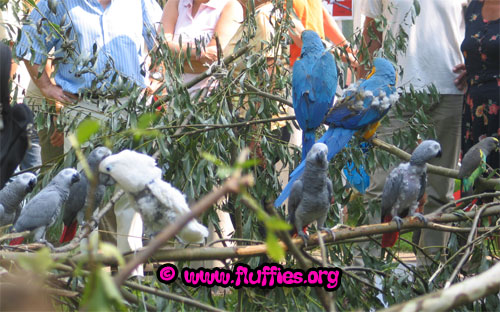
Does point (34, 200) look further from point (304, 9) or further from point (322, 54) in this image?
point (304, 9)

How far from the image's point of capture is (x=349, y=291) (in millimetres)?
2100

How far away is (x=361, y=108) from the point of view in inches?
89.0

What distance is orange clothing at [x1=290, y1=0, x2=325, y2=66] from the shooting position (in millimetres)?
2959

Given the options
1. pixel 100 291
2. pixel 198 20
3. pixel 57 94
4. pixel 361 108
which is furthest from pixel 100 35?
pixel 100 291

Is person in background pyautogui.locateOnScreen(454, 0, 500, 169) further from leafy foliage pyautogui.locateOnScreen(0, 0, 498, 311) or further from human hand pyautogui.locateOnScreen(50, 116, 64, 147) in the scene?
human hand pyautogui.locateOnScreen(50, 116, 64, 147)

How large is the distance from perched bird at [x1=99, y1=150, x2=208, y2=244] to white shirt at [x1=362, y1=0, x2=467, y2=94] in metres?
1.86

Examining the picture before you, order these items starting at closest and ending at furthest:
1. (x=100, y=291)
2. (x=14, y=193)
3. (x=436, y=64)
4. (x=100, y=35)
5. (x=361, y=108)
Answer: (x=100, y=291), (x=14, y=193), (x=361, y=108), (x=100, y=35), (x=436, y=64)

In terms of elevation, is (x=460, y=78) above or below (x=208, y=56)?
below

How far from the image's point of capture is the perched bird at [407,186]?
2023mm

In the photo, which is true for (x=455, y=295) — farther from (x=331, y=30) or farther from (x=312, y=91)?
(x=331, y=30)

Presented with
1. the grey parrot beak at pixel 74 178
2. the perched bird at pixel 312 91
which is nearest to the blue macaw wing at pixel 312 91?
the perched bird at pixel 312 91

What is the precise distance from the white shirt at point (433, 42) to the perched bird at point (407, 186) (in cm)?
117

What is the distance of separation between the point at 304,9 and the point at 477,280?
7.27 ft

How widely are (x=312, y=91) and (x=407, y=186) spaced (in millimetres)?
431
